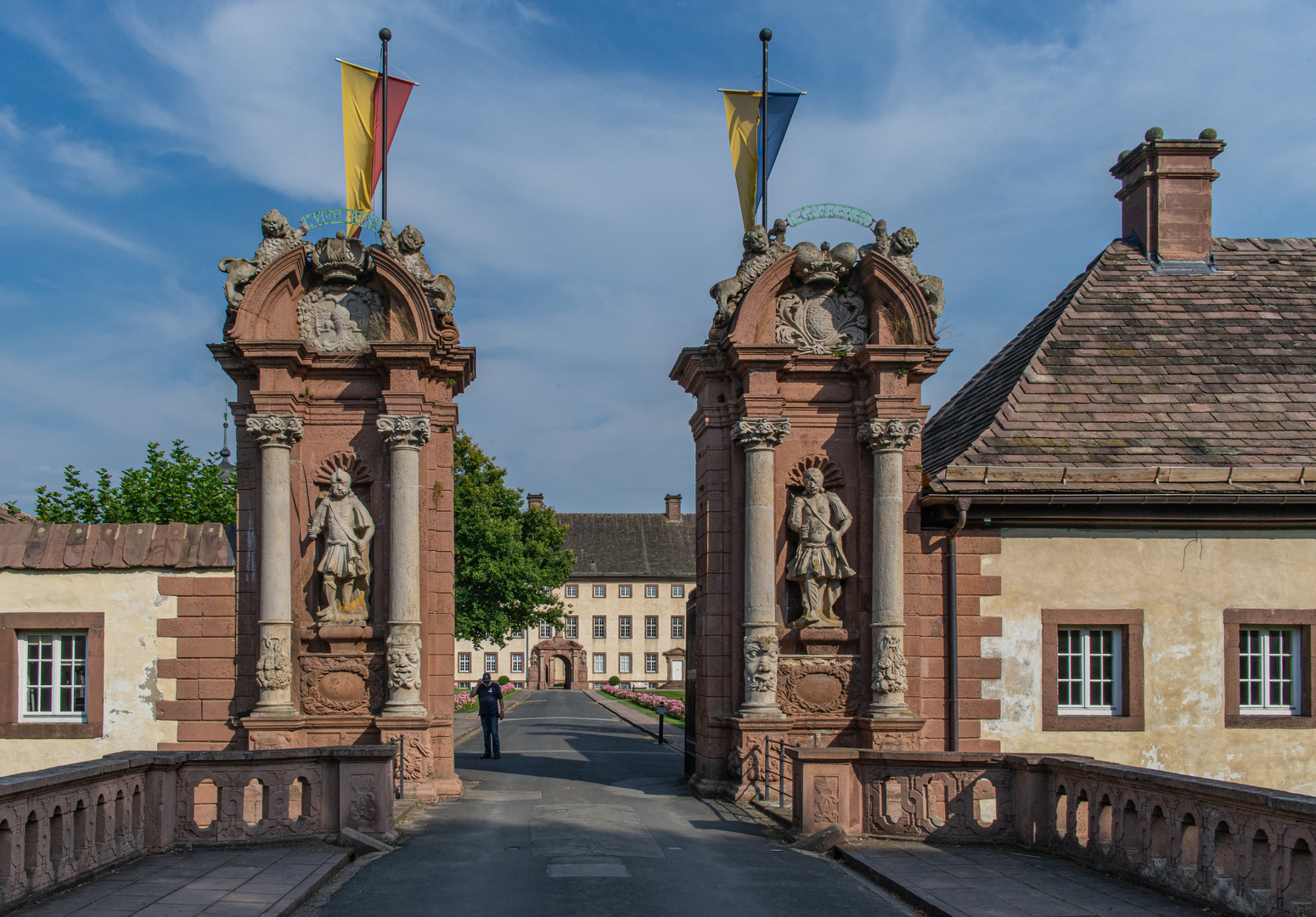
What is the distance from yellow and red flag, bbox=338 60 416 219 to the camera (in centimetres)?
1595

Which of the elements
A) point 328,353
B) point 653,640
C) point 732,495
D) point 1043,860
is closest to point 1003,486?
point 732,495

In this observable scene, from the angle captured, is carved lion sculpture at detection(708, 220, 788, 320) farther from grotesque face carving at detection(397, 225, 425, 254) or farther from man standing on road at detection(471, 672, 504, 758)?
man standing on road at detection(471, 672, 504, 758)

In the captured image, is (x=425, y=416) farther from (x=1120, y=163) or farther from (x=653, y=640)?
(x=653, y=640)

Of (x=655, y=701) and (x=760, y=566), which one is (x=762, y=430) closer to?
(x=760, y=566)

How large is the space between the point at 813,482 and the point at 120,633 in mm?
8487

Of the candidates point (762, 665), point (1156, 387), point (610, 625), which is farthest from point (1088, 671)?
point (610, 625)

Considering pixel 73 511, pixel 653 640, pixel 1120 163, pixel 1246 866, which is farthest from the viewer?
pixel 653 640

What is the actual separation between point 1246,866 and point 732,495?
8.12 metres

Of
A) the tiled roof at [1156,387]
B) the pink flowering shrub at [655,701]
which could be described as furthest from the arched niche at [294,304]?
the pink flowering shrub at [655,701]

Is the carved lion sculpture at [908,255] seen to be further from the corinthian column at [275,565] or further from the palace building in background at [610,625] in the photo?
the palace building in background at [610,625]

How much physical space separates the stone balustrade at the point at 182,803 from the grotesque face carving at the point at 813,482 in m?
6.10

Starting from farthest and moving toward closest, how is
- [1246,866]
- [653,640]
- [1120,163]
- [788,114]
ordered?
[653,640] → [1120,163] → [788,114] → [1246,866]

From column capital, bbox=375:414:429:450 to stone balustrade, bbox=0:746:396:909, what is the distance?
439 cm

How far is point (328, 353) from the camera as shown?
14711 mm
